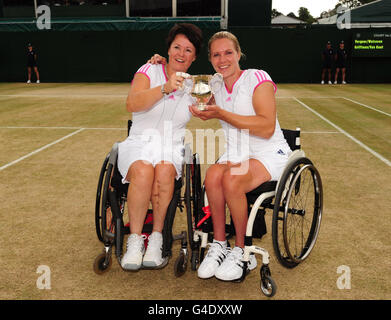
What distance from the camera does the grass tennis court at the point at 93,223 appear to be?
2402 mm

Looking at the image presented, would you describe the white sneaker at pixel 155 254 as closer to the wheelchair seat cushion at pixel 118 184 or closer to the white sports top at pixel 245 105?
the wheelchair seat cushion at pixel 118 184

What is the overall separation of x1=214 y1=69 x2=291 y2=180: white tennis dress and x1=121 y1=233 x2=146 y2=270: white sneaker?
2.38 ft

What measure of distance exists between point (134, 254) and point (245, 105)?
1.11 metres

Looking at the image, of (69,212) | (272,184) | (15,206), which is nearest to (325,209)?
(272,184)

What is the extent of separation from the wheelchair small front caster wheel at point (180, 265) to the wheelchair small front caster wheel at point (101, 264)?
42 cm

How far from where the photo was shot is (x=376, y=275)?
8.30 feet

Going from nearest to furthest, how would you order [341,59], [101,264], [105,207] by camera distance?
[105,207] < [101,264] < [341,59]

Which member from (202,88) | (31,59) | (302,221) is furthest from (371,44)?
(202,88)

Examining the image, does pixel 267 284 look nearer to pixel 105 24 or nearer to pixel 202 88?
pixel 202 88

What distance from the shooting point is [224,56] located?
2.48m

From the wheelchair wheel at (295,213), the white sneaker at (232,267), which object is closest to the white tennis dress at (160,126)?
the white sneaker at (232,267)

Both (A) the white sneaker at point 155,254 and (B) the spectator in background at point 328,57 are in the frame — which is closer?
(A) the white sneaker at point 155,254

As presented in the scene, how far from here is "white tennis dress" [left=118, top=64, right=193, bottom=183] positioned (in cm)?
262

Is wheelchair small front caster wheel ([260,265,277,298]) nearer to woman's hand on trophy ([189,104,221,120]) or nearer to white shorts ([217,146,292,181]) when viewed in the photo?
white shorts ([217,146,292,181])
